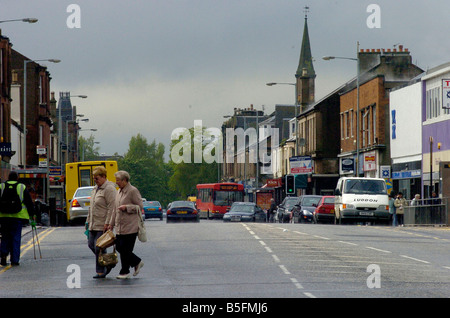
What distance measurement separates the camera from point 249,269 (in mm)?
17453

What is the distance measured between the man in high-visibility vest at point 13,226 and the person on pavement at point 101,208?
339cm

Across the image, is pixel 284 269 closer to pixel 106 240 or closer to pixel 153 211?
pixel 106 240

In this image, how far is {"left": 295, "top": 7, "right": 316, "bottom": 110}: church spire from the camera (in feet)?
324

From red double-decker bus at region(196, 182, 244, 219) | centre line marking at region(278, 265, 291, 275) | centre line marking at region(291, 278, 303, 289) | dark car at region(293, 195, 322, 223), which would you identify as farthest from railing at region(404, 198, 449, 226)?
red double-decker bus at region(196, 182, 244, 219)

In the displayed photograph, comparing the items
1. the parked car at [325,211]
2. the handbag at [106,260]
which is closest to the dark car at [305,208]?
the parked car at [325,211]

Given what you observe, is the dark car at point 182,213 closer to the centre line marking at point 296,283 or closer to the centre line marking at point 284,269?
the centre line marking at point 284,269

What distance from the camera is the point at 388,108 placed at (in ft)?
205

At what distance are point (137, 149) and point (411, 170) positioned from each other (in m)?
122

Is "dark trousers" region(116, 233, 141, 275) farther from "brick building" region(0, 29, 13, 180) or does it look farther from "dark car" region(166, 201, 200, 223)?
"dark car" region(166, 201, 200, 223)

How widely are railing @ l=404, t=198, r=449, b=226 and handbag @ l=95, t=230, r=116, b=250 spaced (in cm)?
2594

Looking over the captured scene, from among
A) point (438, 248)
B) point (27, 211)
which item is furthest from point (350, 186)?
point (27, 211)

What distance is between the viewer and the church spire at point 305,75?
324 feet
